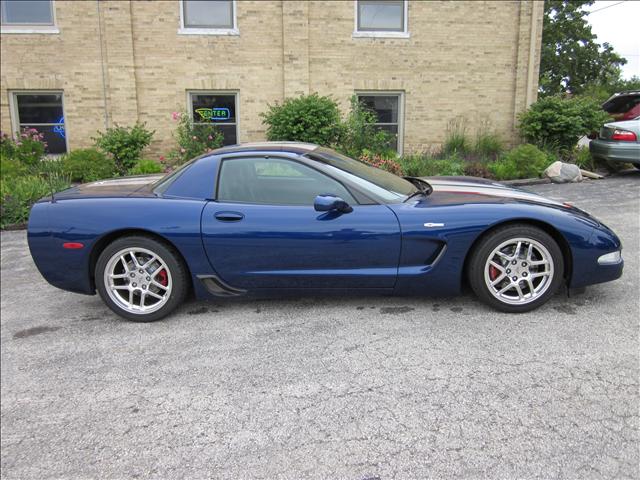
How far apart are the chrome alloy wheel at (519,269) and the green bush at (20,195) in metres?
7.05

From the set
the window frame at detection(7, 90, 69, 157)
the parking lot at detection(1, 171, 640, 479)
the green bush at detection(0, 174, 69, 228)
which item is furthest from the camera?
the window frame at detection(7, 90, 69, 157)

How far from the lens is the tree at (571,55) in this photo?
11430 mm

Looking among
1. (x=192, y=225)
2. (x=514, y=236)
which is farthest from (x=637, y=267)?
(x=192, y=225)

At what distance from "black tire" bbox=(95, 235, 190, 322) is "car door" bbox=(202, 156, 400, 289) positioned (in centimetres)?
29

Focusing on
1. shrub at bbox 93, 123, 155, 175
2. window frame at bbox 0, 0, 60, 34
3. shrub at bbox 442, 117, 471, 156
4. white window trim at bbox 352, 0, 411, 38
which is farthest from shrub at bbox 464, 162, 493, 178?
window frame at bbox 0, 0, 60, 34

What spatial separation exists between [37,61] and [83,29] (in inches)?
47.5

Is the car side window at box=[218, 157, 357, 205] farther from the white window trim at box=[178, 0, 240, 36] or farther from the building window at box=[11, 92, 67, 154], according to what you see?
the building window at box=[11, 92, 67, 154]

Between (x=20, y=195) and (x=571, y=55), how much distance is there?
16588mm

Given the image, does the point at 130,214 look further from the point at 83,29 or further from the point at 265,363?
the point at 83,29

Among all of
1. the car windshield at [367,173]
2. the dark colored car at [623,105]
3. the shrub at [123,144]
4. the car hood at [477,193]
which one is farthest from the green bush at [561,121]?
the shrub at [123,144]

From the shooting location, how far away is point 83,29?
11172mm

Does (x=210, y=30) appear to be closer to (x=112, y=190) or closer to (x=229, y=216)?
(x=112, y=190)

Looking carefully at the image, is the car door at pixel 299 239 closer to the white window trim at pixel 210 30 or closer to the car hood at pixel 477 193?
the car hood at pixel 477 193

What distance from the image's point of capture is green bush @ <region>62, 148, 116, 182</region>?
32.9 ft
